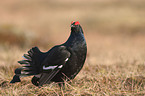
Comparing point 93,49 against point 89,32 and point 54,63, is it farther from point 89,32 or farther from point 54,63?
point 54,63

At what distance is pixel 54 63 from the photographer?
155 inches

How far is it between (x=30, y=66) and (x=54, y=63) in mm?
487

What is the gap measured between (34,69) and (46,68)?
0.89ft

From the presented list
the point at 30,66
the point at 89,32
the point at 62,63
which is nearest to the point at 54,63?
the point at 62,63

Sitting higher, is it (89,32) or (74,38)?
(74,38)

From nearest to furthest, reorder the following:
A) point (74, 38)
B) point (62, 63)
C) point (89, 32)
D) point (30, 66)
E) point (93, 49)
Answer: point (62, 63) → point (74, 38) → point (30, 66) → point (93, 49) → point (89, 32)

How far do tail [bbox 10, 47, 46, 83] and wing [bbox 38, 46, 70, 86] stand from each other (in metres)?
0.18

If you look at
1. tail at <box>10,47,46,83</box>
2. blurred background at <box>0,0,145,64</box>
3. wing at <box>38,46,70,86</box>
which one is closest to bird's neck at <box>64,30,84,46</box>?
wing at <box>38,46,70,86</box>

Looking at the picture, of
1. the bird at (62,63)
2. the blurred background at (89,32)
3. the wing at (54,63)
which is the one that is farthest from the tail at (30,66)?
the blurred background at (89,32)

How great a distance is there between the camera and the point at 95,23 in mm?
19453

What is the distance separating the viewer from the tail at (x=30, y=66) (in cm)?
408

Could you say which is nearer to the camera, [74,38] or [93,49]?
[74,38]

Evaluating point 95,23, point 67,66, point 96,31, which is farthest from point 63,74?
point 95,23

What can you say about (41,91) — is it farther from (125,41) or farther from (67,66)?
(125,41)
